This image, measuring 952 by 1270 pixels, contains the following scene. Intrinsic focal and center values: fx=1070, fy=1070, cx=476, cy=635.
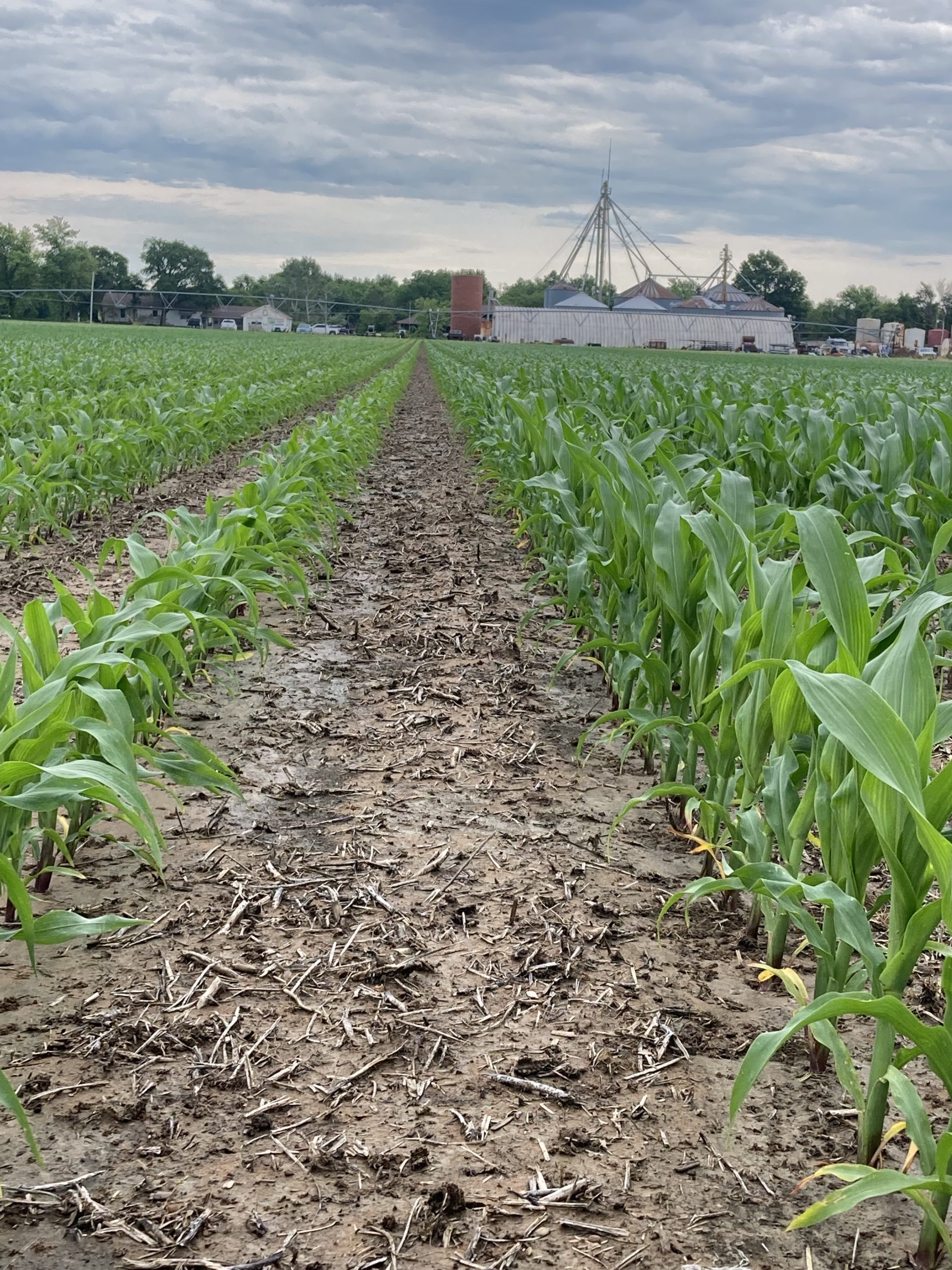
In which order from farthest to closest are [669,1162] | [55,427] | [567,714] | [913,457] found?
[55,427] < [913,457] < [567,714] < [669,1162]

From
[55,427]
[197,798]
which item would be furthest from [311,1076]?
[55,427]

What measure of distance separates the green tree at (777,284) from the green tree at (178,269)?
62.2 metres

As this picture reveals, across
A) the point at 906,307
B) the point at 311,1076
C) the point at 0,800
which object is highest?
the point at 906,307

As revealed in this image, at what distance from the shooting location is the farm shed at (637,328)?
73.2 metres

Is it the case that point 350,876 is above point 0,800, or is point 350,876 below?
below

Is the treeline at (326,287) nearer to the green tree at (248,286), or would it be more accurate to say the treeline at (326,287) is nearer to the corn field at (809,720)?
the green tree at (248,286)

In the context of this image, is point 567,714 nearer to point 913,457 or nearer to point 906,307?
point 913,457

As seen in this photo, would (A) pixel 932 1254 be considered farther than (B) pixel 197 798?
No

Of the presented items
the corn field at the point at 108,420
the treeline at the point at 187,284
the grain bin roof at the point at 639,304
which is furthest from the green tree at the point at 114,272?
the corn field at the point at 108,420

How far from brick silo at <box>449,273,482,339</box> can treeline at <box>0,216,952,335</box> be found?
23.6 feet

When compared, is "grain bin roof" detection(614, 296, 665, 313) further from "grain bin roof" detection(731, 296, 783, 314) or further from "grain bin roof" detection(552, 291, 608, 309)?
"grain bin roof" detection(731, 296, 783, 314)

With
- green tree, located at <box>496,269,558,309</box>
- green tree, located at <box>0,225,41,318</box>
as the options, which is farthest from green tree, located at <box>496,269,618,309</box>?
green tree, located at <box>0,225,41,318</box>

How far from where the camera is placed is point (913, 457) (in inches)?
230

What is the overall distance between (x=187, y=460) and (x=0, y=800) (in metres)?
9.41
